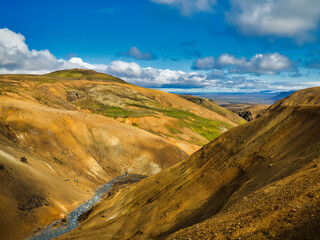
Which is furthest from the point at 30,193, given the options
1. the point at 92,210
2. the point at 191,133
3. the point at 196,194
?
the point at 191,133

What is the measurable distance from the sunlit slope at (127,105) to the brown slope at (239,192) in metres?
50.3

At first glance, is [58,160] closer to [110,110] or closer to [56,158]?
[56,158]

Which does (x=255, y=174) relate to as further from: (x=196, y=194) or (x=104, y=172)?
(x=104, y=172)

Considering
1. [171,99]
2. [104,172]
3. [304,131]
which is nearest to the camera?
[304,131]

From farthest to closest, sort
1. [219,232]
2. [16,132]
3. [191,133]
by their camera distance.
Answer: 1. [191,133]
2. [16,132]
3. [219,232]

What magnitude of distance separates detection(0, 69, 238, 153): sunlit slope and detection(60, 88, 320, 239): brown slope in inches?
1981

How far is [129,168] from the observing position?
210ft

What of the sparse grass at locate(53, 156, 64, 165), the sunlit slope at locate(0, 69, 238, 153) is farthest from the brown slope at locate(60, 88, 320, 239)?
the sunlit slope at locate(0, 69, 238, 153)

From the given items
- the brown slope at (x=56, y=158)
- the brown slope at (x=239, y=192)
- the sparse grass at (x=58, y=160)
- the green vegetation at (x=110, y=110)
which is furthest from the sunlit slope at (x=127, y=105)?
the brown slope at (x=239, y=192)

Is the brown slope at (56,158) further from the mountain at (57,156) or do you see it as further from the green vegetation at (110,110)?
the green vegetation at (110,110)

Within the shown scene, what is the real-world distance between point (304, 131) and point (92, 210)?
31526 millimetres

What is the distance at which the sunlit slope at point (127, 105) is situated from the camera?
90.4m

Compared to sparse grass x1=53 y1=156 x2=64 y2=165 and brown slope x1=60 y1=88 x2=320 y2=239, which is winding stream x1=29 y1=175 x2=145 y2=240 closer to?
brown slope x1=60 y1=88 x2=320 y2=239

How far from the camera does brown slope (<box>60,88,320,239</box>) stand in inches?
478
